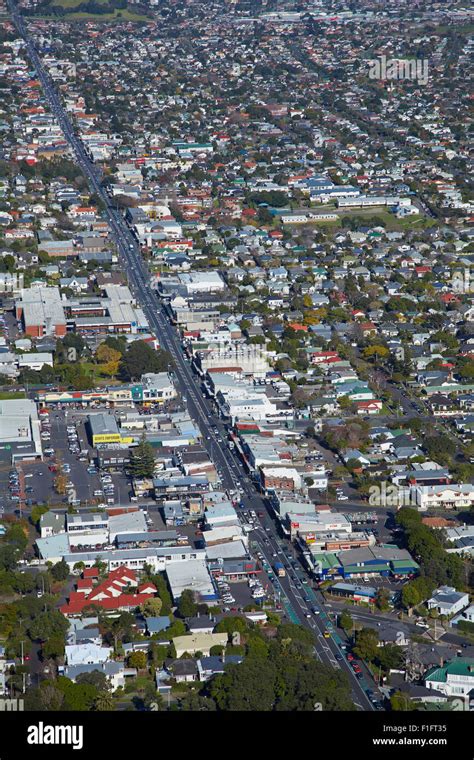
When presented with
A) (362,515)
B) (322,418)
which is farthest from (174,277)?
(362,515)

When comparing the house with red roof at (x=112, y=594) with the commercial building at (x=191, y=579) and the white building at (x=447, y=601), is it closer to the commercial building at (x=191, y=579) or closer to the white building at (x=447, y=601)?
the commercial building at (x=191, y=579)

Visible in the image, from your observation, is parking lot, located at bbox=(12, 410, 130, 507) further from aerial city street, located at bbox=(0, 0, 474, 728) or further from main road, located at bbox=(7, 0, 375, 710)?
main road, located at bbox=(7, 0, 375, 710)

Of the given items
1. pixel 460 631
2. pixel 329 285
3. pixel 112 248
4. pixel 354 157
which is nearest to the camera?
pixel 460 631

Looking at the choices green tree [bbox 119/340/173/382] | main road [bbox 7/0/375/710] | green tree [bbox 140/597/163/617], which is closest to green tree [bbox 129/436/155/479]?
main road [bbox 7/0/375/710]

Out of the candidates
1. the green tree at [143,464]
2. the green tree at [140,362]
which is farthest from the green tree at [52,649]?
the green tree at [140,362]

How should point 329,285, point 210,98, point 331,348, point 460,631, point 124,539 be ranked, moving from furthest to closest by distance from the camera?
point 210,98, point 329,285, point 331,348, point 124,539, point 460,631

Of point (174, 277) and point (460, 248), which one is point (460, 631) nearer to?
point (174, 277)

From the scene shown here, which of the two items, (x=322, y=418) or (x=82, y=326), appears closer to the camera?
(x=322, y=418)
